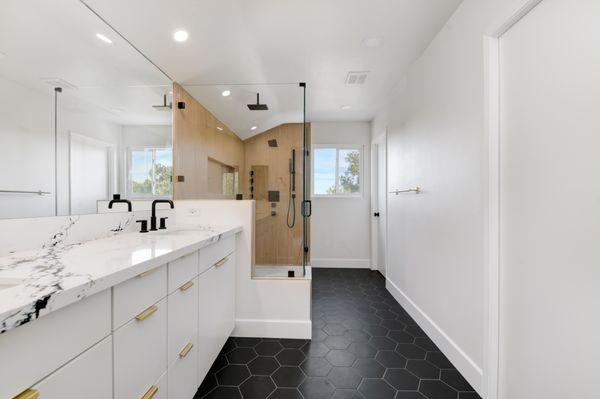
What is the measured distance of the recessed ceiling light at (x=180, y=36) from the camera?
6.24 feet

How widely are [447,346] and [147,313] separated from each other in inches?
79.9

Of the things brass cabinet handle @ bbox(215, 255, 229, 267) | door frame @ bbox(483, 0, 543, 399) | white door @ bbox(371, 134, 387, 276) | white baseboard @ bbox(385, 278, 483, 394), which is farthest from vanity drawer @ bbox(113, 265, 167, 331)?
white door @ bbox(371, 134, 387, 276)

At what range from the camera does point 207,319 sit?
1.62 meters

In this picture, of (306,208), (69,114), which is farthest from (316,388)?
(69,114)

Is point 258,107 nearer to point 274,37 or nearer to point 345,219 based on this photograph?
point 274,37

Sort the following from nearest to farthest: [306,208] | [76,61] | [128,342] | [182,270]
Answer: [128,342] < [182,270] < [76,61] < [306,208]

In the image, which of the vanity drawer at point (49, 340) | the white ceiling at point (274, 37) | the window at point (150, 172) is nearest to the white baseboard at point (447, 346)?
the vanity drawer at point (49, 340)

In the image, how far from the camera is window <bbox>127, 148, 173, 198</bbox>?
1812 millimetres

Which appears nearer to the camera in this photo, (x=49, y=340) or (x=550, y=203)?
(x=49, y=340)

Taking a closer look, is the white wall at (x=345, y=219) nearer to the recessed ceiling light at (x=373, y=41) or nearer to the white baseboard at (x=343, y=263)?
the white baseboard at (x=343, y=263)

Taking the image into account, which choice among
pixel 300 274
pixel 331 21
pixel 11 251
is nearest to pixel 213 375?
pixel 300 274

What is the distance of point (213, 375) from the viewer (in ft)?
5.77

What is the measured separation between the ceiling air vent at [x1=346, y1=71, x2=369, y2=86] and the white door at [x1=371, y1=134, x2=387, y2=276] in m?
1.27

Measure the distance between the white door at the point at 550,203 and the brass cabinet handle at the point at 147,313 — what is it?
5.47 ft
